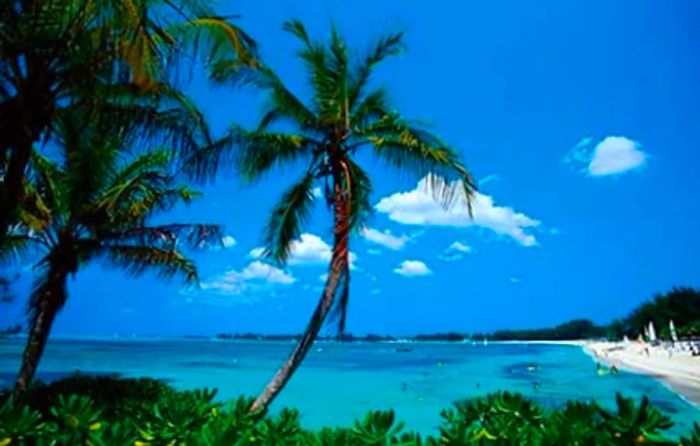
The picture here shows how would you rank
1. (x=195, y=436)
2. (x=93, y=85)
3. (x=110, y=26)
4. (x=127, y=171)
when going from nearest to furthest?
(x=195, y=436), (x=110, y=26), (x=93, y=85), (x=127, y=171)

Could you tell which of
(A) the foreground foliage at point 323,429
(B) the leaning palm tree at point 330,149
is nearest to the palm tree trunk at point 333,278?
(B) the leaning palm tree at point 330,149

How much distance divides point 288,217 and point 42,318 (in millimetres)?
4701

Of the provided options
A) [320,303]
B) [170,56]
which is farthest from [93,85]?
[320,303]

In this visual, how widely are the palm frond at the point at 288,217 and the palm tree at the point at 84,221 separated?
176 cm

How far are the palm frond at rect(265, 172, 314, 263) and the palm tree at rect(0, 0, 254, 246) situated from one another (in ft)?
8.55

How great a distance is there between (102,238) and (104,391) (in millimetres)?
3076

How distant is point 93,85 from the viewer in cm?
610

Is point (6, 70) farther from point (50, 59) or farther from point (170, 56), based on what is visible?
point (170, 56)

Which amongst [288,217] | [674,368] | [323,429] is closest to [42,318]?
[288,217]

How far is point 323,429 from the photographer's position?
2.34m

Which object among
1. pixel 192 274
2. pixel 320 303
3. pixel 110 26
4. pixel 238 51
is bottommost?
pixel 320 303

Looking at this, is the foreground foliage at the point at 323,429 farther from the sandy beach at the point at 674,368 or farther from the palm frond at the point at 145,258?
the sandy beach at the point at 674,368

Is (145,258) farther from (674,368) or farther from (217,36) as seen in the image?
(674,368)

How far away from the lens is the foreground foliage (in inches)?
78.3
